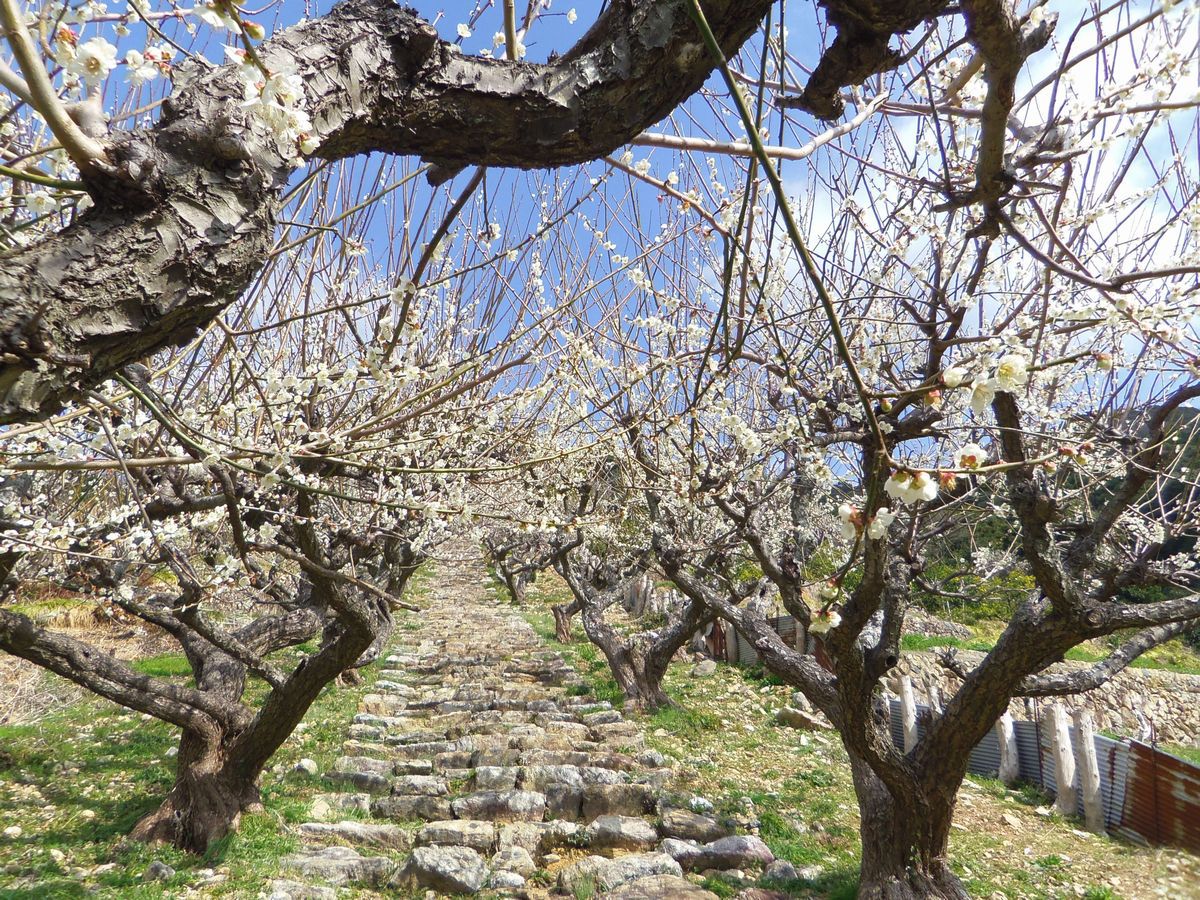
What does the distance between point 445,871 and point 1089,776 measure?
5827 millimetres

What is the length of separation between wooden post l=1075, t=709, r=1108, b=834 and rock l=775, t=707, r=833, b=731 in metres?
2.81

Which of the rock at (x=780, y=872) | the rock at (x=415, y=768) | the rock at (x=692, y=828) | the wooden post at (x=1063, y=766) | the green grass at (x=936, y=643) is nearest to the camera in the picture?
the rock at (x=780, y=872)

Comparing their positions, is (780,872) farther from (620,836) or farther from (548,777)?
(548,777)

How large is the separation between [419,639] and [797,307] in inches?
455

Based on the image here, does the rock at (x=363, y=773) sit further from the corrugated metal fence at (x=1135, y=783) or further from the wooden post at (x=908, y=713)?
the wooden post at (x=908, y=713)

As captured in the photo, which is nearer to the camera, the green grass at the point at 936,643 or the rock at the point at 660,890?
the rock at the point at 660,890

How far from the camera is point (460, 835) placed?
578cm

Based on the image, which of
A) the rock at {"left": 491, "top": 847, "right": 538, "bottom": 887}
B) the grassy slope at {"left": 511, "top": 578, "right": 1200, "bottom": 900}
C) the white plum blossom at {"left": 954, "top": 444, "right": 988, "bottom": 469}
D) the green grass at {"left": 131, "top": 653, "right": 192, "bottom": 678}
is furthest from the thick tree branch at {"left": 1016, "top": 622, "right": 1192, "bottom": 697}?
the green grass at {"left": 131, "top": 653, "right": 192, "bottom": 678}

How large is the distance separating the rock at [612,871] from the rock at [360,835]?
4.65 ft

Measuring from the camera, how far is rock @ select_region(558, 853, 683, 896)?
16.6 ft

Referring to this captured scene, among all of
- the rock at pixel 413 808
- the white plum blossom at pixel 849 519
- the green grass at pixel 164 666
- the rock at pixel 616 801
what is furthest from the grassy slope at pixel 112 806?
the white plum blossom at pixel 849 519

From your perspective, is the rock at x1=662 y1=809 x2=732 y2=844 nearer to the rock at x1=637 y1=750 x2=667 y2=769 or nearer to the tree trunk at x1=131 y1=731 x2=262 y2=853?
the rock at x1=637 y1=750 x2=667 y2=769

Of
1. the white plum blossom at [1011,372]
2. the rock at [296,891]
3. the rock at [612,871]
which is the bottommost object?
the rock at [296,891]

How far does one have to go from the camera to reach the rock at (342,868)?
5160mm
